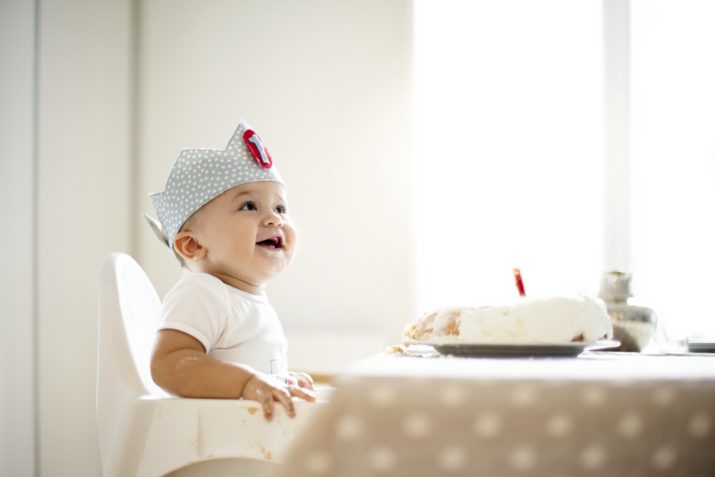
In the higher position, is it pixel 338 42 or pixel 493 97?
pixel 338 42

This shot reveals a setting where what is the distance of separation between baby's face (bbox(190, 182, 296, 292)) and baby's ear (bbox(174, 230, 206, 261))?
0.04 ft

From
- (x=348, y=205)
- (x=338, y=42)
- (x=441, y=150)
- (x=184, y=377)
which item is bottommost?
(x=184, y=377)

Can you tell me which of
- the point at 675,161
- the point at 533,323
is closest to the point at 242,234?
the point at 533,323

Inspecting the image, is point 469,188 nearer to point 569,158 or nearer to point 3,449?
point 569,158

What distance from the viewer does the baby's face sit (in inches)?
50.7

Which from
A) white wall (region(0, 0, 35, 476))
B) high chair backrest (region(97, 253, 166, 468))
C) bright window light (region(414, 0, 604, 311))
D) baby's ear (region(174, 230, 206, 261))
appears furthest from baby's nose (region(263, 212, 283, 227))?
bright window light (region(414, 0, 604, 311))

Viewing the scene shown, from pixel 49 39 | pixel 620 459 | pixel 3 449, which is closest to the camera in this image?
pixel 620 459

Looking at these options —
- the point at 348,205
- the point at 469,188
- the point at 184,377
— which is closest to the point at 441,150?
the point at 469,188

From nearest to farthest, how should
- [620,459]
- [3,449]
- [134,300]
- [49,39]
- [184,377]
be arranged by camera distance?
1. [620,459]
2. [184,377]
3. [134,300]
4. [3,449]
5. [49,39]

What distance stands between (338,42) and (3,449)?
182 centimetres

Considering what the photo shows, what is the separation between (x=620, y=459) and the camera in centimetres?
39

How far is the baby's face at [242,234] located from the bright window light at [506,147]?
5.16 ft

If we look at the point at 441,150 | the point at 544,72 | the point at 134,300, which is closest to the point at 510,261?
the point at 441,150

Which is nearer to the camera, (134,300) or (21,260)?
(134,300)
